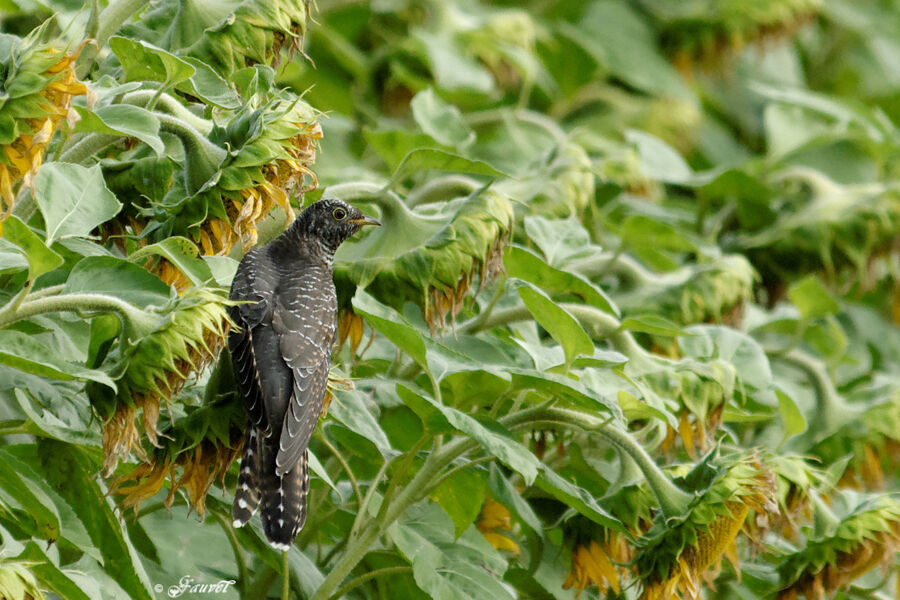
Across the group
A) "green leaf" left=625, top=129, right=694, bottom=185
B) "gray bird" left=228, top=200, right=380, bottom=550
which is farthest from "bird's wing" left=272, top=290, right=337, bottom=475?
"green leaf" left=625, top=129, right=694, bottom=185

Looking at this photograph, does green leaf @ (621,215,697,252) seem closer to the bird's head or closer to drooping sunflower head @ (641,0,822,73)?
the bird's head

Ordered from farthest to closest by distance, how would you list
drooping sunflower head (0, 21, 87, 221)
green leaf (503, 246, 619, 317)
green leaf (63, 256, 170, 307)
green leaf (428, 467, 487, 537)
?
green leaf (503, 246, 619, 317)
green leaf (428, 467, 487, 537)
green leaf (63, 256, 170, 307)
drooping sunflower head (0, 21, 87, 221)

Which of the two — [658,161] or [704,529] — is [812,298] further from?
[704,529]

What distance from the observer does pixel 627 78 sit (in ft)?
15.5

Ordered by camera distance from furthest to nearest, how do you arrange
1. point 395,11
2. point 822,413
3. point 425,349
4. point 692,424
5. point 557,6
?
point 557,6 < point 395,11 < point 822,413 < point 692,424 < point 425,349

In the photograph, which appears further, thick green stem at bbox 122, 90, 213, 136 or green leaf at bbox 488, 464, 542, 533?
green leaf at bbox 488, 464, 542, 533

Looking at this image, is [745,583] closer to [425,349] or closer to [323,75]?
[425,349]

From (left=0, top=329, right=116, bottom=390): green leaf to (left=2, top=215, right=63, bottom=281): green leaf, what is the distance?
0.11 meters

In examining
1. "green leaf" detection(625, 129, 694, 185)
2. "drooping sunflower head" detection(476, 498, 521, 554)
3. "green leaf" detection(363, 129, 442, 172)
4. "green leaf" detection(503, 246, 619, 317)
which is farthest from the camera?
"green leaf" detection(625, 129, 694, 185)

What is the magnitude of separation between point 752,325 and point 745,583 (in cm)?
96

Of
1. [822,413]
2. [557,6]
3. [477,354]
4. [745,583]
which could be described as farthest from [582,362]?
[557,6]

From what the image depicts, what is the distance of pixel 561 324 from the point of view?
2133 mm

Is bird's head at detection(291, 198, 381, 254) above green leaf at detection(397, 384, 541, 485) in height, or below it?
above

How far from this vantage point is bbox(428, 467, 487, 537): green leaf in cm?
229
